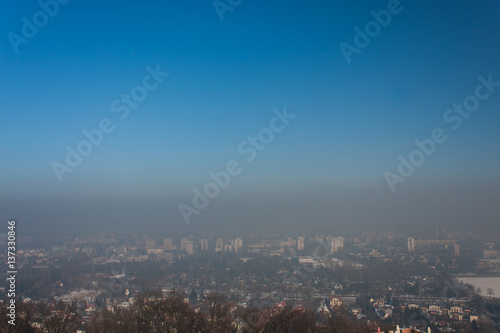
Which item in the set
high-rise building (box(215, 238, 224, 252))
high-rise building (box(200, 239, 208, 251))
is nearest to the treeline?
high-rise building (box(215, 238, 224, 252))

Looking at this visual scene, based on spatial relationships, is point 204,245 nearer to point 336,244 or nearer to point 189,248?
point 189,248

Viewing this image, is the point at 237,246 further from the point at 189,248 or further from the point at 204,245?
the point at 189,248

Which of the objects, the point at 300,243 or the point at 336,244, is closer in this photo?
the point at 336,244

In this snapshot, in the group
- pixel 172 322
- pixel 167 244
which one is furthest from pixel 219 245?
pixel 172 322

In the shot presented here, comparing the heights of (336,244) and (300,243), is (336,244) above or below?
above

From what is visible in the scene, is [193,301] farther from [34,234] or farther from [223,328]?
[34,234]

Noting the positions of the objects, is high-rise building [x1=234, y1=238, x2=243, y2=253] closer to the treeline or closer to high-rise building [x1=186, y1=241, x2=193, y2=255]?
high-rise building [x1=186, y1=241, x2=193, y2=255]

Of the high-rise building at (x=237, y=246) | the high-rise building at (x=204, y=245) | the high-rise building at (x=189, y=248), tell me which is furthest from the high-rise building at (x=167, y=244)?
the high-rise building at (x=237, y=246)

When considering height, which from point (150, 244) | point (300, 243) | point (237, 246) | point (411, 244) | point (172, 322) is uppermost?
point (172, 322)

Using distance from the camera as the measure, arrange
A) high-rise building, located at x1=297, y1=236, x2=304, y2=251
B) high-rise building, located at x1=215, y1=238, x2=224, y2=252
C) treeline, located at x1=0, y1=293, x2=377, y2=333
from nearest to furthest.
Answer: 1. treeline, located at x1=0, y1=293, x2=377, y2=333
2. high-rise building, located at x1=215, y1=238, x2=224, y2=252
3. high-rise building, located at x1=297, y1=236, x2=304, y2=251

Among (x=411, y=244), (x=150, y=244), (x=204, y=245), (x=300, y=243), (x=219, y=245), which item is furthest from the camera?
(x=300, y=243)

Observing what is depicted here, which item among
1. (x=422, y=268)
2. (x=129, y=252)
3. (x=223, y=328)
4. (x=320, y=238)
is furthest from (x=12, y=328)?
(x=320, y=238)

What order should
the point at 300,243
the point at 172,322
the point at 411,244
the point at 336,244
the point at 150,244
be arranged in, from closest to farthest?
the point at 172,322
the point at 411,244
the point at 336,244
the point at 150,244
the point at 300,243
